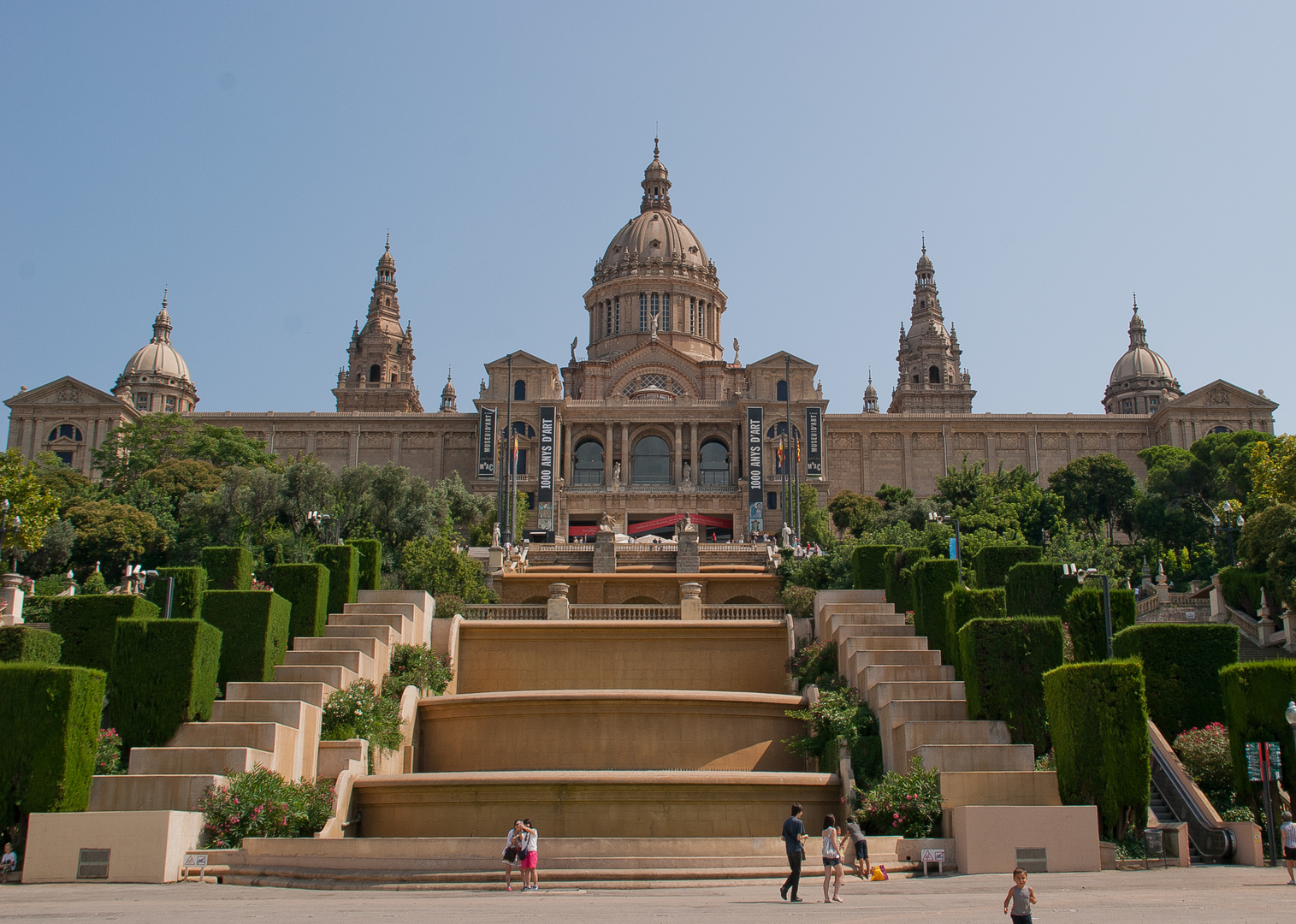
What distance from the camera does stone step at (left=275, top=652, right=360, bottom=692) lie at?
2572cm

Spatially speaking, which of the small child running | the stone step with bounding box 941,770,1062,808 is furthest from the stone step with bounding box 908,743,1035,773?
the small child running

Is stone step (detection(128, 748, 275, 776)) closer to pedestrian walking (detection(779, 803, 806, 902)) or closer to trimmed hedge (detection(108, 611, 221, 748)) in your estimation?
trimmed hedge (detection(108, 611, 221, 748))

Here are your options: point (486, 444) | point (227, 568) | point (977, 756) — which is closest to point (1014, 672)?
point (977, 756)

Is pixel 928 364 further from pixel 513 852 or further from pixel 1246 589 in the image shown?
pixel 513 852

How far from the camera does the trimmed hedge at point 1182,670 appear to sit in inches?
942

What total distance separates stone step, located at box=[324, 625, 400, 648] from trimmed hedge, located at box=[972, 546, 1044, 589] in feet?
47.5

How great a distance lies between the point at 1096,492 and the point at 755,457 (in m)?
19.6

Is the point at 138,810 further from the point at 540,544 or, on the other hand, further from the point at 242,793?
the point at 540,544

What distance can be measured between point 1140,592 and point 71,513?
140 ft

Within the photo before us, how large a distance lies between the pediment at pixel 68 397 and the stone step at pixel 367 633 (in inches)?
2475

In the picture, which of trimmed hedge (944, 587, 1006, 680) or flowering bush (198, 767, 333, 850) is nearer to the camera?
flowering bush (198, 767, 333, 850)

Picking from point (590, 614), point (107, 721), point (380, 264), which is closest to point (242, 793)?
point (107, 721)

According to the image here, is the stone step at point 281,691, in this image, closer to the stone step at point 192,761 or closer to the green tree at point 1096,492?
the stone step at point 192,761

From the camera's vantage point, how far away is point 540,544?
50.2m
